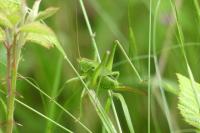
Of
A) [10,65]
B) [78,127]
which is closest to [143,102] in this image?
[78,127]

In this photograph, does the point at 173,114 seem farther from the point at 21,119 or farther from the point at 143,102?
the point at 21,119

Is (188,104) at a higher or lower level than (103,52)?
lower

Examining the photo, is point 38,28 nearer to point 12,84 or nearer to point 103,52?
point 12,84

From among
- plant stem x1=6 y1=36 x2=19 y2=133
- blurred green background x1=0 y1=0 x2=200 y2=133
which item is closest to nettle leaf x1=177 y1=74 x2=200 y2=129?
blurred green background x1=0 y1=0 x2=200 y2=133

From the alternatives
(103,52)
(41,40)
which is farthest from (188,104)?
(103,52)

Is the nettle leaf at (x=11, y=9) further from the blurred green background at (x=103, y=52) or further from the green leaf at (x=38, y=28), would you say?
the blurred green background at (x=103, y=52)
